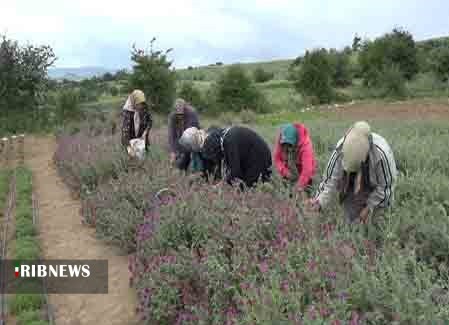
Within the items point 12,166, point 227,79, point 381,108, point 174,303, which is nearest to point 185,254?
point 174,303

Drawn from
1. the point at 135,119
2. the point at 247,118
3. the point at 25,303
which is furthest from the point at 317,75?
the point at 25,303

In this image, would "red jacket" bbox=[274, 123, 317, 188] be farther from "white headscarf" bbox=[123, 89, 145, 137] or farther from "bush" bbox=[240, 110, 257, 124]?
"bush" bbox=[240, 110, 257, 124]

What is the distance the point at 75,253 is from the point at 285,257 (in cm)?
333

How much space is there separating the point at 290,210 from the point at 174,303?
3.55 feet

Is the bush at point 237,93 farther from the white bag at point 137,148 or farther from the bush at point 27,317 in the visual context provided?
the bush at point 27,317

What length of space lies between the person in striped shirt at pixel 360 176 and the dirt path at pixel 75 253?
194cm

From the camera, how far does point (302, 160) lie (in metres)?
4.30

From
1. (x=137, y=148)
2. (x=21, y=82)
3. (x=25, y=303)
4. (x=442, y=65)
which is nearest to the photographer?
(x=25, y=303)

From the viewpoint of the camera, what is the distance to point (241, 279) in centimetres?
→ 294

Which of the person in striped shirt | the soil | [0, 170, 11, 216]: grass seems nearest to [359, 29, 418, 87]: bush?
the soil

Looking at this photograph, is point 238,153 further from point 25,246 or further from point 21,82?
point 21,82

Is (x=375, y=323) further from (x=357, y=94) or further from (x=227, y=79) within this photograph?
(x=357, y=94)

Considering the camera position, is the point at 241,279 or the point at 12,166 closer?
the point at 241,279

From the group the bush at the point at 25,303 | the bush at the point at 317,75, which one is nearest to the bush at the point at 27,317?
the bush at the point at 25,303
